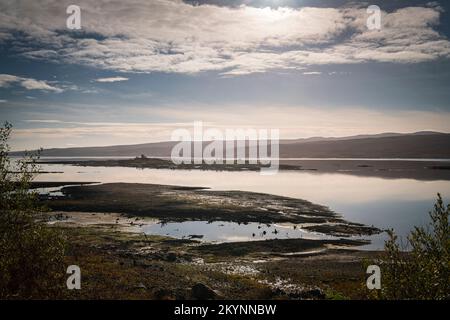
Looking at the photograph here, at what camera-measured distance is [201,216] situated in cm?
6925

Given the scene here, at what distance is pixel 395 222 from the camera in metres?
64.4

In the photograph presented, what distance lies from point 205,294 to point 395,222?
4934cm

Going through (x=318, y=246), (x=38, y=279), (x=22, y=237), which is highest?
(x=22, y=237)

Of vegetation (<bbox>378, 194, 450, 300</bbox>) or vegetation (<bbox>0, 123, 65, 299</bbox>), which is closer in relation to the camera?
vegetation (<bbox>378, 194, 450, 300</bbox>)

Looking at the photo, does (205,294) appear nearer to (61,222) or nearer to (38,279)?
(38,279)

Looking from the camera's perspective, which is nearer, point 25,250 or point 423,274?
point 423,274

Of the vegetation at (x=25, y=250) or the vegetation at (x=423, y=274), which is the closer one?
the vegetation at (x=423, y=274)

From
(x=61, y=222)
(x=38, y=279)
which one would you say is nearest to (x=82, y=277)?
(x=38, y=279)

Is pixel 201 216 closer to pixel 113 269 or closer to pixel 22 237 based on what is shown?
pixel 113 269

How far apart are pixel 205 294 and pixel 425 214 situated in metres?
60.4
